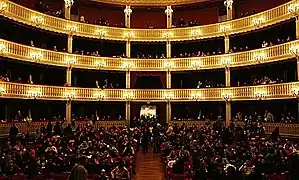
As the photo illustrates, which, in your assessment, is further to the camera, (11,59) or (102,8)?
(102,8)

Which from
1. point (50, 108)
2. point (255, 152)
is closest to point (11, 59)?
point (50, 108)

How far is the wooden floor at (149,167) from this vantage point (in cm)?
1661

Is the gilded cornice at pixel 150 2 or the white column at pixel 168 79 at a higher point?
the gilded cornice at pixel 150 2

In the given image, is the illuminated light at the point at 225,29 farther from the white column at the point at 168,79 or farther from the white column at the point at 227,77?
the white column at the point at 168,79

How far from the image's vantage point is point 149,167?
1856cm

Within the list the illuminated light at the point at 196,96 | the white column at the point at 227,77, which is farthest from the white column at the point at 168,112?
the white column at the point at 227,77

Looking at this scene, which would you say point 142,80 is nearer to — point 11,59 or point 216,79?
point 216,79

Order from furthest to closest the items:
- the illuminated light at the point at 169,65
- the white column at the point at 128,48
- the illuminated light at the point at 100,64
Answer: the white column at the point at 128,48
the illuminated light at the point at 169,65
the illuminated light at the point at 100,64

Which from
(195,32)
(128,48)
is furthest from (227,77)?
(128,48)

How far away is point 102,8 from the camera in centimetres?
3412

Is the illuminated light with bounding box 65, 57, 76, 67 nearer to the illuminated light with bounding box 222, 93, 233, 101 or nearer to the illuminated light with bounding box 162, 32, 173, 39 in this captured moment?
the illuminated light with bounding box 162, 32, 173, 39

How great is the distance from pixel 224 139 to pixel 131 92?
13.4m

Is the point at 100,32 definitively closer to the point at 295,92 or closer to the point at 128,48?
the point at 128,48

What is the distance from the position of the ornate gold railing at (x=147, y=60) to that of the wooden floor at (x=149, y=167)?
1050 cm
